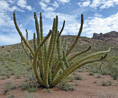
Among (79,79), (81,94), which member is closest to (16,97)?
(81,94)

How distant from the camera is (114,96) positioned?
3635 millimetres

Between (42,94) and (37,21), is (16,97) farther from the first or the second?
(37,21)

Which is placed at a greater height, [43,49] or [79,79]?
[43,49]

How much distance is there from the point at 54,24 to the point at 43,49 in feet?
3.51

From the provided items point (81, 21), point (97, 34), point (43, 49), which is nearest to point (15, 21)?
point (43, 49)

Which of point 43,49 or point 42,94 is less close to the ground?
point 43,49

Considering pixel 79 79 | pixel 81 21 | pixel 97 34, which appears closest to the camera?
pixel 81 21

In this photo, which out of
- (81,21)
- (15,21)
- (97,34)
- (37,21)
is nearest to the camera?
(81,21)

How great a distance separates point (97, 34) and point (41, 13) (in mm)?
85796

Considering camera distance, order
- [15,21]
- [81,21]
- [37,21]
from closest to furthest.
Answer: [81,21]
[15,21]
[37,21]

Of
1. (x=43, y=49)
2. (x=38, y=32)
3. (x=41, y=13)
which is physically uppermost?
(x=41, y=13)

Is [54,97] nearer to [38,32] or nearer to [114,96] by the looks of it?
[114,96]

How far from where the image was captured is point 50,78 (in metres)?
4.35

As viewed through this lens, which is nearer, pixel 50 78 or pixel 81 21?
pixel 81 21
